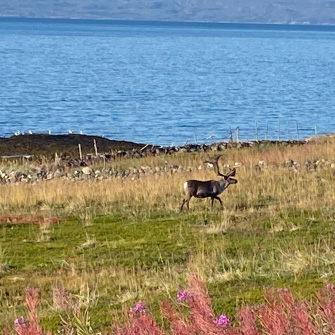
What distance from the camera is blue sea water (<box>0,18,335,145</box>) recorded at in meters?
52.6

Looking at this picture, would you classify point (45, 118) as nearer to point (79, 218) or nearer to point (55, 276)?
point (79, 218)

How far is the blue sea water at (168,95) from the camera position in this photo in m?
52.6

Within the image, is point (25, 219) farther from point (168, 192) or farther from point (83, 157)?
point (83, 157)

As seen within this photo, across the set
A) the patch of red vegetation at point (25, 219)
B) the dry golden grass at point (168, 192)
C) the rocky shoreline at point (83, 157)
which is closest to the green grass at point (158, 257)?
the patch of red vegetation at point (25, 219)

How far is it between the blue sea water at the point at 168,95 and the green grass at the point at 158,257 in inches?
1076

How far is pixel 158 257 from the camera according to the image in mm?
12570

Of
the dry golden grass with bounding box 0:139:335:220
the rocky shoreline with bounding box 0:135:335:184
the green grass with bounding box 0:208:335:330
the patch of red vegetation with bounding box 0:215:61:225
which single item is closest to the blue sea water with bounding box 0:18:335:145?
the rocky shoreline with bounding box 0:135:335:184

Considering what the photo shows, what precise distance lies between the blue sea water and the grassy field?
23.2 meters

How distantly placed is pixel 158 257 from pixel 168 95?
204 ft

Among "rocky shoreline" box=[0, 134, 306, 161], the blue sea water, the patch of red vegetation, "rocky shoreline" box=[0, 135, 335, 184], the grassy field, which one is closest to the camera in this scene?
the grassy field

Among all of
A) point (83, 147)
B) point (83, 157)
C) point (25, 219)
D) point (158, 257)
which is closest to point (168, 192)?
point (25, 219)

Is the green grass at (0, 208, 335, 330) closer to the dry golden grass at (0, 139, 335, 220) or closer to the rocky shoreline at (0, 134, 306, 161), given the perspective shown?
the dry golden grass at (0, 139, 335, 220)

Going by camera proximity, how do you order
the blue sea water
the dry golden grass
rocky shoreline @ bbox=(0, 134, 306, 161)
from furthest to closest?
the blue sea water
rocky shoreline @ bbox=(0, 134, 306, 161)
the dry golden grass

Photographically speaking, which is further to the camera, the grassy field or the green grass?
the grassy field
